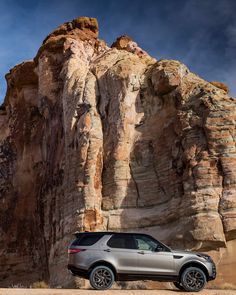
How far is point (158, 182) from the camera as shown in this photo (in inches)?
1091

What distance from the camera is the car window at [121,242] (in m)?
15.3

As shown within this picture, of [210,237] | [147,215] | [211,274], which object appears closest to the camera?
[211,274]

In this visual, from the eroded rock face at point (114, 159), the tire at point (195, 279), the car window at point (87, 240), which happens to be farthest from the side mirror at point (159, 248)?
the eroded rock face at point (114, 159)

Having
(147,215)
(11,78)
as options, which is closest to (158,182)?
(147,215)

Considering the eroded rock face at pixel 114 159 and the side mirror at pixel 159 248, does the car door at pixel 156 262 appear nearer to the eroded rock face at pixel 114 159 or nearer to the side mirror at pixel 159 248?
the side mirror at pixel 159 248

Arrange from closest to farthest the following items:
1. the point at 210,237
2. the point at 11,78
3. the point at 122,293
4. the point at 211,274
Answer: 1. the point at 122,293
2. the point at 211,274
3. the point at 210,237
4. the point at 11,78

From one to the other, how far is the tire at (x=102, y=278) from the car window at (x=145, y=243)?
1156 millimetres

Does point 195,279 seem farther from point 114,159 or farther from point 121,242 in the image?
point 114,159

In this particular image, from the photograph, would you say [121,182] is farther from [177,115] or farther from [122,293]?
[122,293]

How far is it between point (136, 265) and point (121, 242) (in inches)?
34.7

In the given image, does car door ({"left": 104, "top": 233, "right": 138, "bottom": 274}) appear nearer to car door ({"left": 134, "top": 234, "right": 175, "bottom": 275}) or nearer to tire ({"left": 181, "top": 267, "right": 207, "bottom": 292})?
car door ({"left": 134, "top": 234, "right": 175, "bottom": 275})

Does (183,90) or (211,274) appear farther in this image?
(183,90)

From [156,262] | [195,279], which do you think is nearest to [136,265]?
[156,262]

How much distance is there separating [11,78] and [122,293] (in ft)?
111
